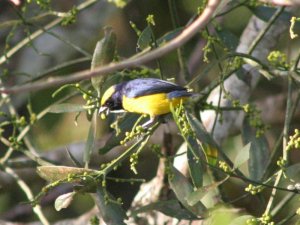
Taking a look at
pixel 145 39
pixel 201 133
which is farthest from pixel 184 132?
pixel 145 39

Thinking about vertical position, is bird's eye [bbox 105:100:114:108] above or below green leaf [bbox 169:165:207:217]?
above

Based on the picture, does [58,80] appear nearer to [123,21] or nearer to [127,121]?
[127,121]

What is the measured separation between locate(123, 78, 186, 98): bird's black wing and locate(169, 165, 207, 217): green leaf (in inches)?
8.9

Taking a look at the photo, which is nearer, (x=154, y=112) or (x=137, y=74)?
(x=154, y=112)

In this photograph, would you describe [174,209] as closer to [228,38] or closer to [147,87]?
[147,87]

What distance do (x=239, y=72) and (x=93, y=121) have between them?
1.73 feet

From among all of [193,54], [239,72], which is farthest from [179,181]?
[193,54]

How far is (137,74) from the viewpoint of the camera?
Answer: 2.18m

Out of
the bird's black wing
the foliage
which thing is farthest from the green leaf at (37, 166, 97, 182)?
the bird's black wing

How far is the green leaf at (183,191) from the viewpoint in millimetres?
2023

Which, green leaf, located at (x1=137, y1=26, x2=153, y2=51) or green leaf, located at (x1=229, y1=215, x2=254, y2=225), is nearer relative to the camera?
green leaf, located at (x1=229, y1=215, x2=254, y2=225)

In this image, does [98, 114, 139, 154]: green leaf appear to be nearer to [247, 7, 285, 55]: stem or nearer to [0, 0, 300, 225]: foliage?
[0, 0, 300, 225]: foliage

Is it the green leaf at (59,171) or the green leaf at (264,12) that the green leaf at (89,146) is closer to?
the green leaf at (59,171)

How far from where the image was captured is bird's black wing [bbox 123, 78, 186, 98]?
1976 millimetres
